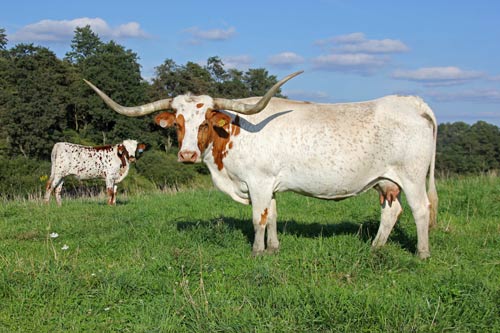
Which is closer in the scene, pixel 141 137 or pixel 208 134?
pixel 208 134

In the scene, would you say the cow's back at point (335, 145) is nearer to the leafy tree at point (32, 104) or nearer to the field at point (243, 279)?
the field at point (243, 279)

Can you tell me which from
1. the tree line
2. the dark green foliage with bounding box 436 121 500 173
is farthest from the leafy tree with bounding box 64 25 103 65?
the dark green foliage with bounding box 436 121 500 173

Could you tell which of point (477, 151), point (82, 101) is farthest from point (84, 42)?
point (477, 151)

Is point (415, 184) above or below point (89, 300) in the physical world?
above

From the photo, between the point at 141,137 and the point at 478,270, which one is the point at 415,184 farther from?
the point at 141,137

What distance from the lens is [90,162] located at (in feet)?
52.4

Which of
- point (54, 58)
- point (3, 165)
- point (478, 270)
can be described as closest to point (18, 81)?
point (54, 58)

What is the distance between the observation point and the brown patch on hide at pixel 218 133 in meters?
7.13

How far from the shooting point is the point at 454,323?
4.36 metres

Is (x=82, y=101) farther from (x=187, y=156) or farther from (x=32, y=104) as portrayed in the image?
(x=187, y=156)

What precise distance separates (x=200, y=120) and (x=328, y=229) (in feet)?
10.2

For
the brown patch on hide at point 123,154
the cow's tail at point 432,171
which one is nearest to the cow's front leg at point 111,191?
the brown patch on hide at point 123,154

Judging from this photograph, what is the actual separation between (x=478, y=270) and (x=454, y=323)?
1877 mm

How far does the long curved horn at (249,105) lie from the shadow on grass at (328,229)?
1.86 m
